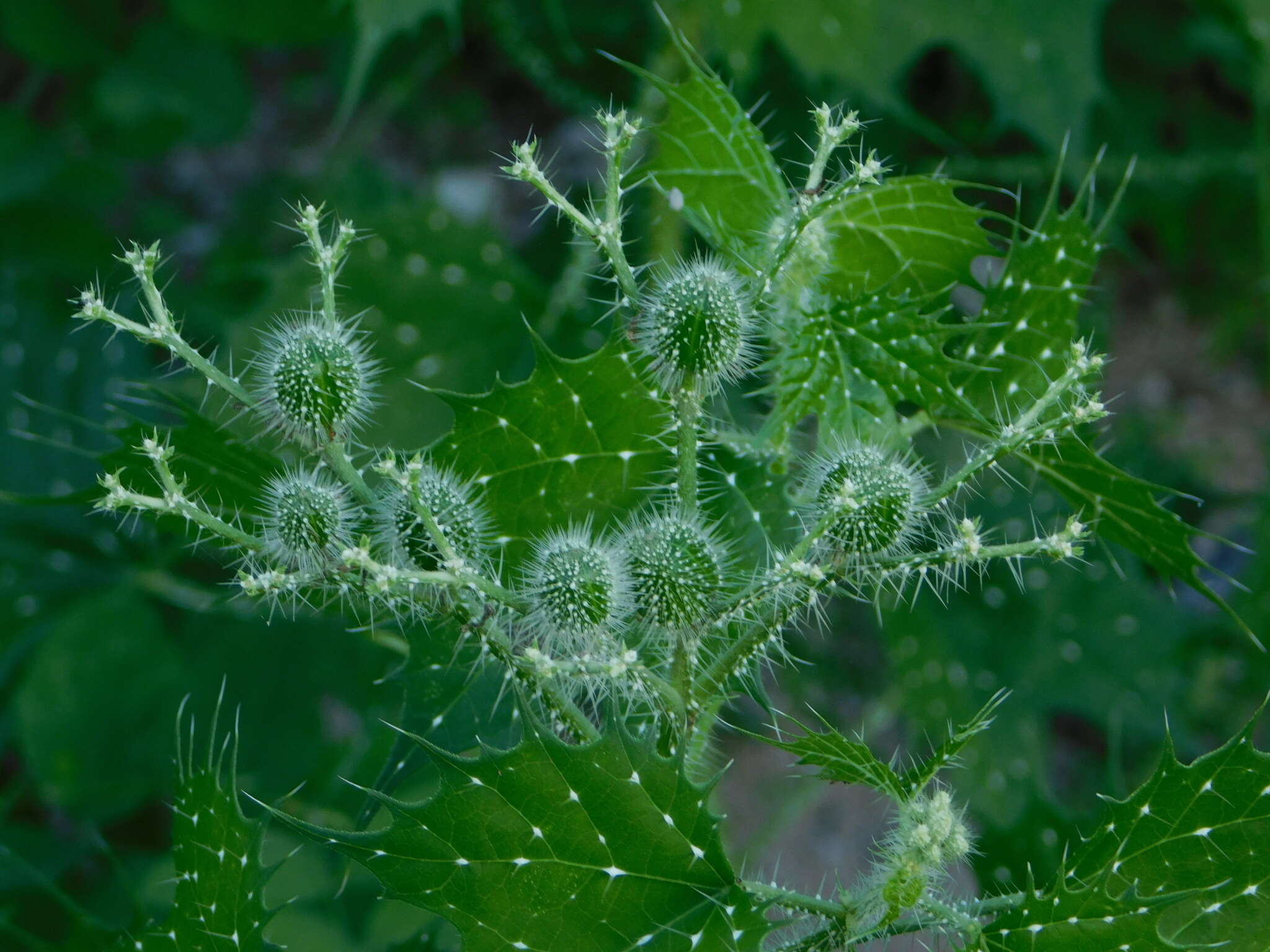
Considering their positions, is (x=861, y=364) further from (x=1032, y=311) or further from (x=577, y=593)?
(x=577, y=593)

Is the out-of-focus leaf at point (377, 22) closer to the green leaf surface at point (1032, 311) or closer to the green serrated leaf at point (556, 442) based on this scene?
the green serrated leaf at point (556, 442)

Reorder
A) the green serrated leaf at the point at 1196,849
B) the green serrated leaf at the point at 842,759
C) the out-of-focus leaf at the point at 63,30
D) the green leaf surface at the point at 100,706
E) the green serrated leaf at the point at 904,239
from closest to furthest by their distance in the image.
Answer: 1. the green serrated leaf at the point at 842,759
2. the green serrated leaf at the point at 1196,849
3. the green serrated leaf at the point at 904,239
4. the green leaf surface at the point at 100,706
5. the out-of-focus leaf at the point at 63,30

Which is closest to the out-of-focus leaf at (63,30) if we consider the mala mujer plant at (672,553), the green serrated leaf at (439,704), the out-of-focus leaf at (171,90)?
the out-of-focus leaf at (171,90)

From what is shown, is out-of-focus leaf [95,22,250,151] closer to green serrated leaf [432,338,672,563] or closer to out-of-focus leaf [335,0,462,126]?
out-of-focus leaf [335,0,462,126]

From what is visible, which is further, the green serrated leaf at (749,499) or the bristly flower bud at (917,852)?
the green serrated leaf at (749,499)

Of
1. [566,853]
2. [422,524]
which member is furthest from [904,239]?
[566,853]

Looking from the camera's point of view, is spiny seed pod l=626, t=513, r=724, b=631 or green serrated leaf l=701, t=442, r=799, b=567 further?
green serrated leaf l=701, t=442, r=799, b=567

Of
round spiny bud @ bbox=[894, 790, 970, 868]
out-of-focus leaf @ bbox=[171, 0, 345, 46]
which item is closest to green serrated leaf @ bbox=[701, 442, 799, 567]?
round spiny bud @ bbox=[894, 790, 970, 868]


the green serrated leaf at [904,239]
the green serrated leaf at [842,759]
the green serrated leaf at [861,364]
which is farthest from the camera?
the green serrated leaf at [904,239]
